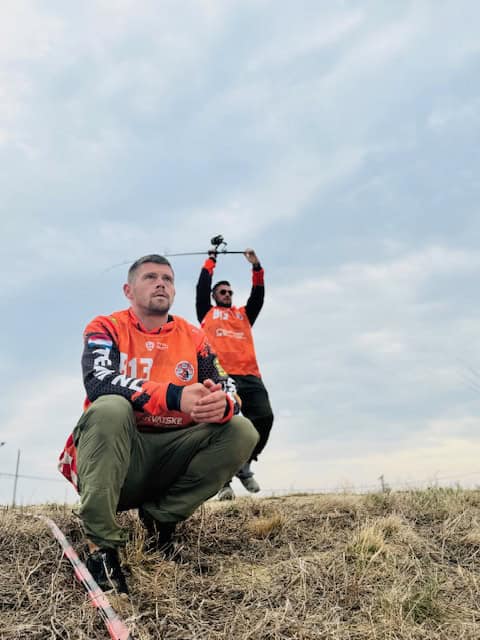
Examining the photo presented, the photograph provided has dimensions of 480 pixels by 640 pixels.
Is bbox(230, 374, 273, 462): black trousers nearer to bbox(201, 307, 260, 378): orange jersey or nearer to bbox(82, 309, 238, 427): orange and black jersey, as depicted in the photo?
bbox(201, 307, 260, 378): orange jersey

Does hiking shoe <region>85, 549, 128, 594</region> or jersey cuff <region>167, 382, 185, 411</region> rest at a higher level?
jersey cuff <region>167, 382, 185, 411</region>

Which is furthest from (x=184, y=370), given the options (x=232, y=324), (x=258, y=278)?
(x=258, y=278)

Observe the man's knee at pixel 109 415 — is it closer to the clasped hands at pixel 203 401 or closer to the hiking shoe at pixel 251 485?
the clasped hands at pixel 203 401

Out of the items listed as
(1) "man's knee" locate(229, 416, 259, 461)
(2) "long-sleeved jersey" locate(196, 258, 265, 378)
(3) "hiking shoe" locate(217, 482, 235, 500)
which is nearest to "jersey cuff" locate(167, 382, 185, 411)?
(1) "man's knee" locate(229, 416, 259, 461)

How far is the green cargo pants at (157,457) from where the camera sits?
2953mm

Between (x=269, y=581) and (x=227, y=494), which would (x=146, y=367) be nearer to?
(x=269, y=581)

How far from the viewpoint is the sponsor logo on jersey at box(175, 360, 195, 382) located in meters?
3.52

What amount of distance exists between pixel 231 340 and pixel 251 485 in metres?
1.60

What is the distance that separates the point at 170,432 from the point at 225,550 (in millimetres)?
809

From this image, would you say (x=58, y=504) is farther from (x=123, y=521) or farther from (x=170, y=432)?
(x=170, y=432)

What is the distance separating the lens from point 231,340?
7.23 metres

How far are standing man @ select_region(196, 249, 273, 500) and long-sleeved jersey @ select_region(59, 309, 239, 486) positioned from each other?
346cm

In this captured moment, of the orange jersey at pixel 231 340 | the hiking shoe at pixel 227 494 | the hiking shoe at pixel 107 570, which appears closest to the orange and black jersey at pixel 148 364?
the hiking shoe at pixel 107 570

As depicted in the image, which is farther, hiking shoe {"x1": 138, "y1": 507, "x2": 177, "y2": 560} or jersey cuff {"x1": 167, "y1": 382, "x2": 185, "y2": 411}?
hiking shoe {"x1": 138, "y1": 507, "x2": 177, "y2": 560}
